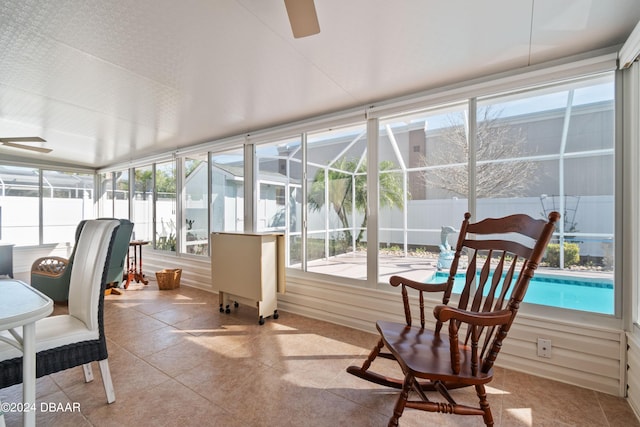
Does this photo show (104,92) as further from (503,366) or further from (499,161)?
(503,366)

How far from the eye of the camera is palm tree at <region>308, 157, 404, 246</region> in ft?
13.9

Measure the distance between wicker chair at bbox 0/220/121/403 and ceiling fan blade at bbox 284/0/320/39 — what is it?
151cm

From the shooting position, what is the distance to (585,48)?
6.41 feet

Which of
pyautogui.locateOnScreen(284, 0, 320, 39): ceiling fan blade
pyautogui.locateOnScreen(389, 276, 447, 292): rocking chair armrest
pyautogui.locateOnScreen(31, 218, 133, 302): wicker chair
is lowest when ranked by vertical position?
pyautogui.locateOnScreen(31, 218, 133, 302): wicker chair

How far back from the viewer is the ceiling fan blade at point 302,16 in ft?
3.77

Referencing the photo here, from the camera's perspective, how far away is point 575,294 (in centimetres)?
237

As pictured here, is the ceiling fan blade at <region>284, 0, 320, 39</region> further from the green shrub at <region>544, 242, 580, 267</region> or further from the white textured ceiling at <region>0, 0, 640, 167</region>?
the green shrub at <region>544, 242, 580, 267</region>

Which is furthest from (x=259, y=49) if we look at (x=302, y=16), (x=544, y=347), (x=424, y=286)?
(x=544, y=347)

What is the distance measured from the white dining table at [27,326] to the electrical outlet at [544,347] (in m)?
2.95

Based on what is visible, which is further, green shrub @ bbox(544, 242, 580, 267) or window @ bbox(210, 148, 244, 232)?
window @ bbox(210, 148, 244, 232)

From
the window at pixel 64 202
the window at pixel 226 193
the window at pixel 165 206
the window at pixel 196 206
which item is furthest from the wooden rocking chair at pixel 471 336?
the window at pixel 64 202

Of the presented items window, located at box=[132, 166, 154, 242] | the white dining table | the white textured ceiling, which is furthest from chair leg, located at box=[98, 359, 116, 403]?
window, located at box=[132, 166, 154, 242]

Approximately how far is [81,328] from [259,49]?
207 centimetres

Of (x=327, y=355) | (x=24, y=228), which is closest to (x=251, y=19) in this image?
(x=327, y=355)
